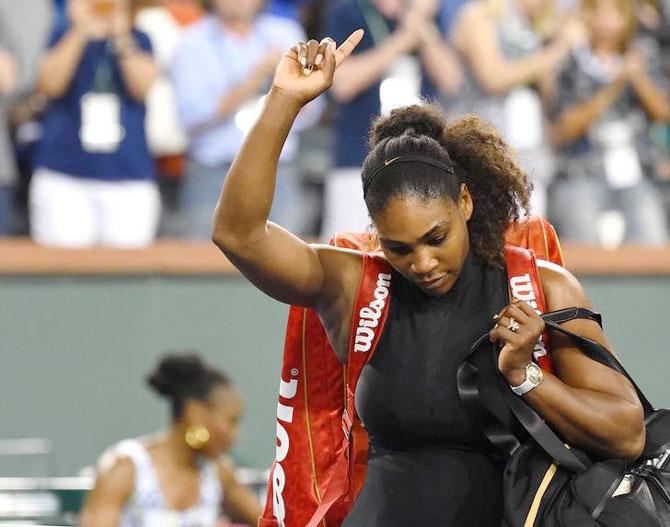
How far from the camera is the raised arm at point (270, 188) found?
248 cm

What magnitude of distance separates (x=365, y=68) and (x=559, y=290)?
12.0 ft

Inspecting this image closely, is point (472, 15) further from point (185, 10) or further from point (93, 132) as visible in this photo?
point (93, 132)

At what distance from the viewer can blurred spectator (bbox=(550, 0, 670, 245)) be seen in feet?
21.4

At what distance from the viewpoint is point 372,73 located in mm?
6141

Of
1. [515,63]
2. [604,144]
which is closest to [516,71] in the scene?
[515,63]

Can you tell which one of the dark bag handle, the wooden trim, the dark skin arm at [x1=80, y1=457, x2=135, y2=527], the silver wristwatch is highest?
the wooden trim

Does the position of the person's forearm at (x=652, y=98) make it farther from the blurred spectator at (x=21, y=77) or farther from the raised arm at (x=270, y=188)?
the raised arm at (x=270, y=188)

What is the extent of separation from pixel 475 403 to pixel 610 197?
4.22m

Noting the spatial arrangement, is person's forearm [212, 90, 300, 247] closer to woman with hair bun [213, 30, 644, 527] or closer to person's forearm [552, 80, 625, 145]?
woman with hair bun [213, 30, 644, 527]

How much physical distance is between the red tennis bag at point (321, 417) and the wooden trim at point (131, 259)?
11.0 ft

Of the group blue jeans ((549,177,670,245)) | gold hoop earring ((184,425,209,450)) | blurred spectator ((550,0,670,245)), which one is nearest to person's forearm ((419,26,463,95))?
blurred spectator ((550,0,670,245))

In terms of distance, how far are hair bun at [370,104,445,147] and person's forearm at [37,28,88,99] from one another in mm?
3488

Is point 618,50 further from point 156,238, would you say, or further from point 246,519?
point 246,519


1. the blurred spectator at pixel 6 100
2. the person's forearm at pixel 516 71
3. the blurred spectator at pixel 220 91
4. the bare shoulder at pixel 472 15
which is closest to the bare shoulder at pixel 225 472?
the blurred spectator at pixel 220 91
